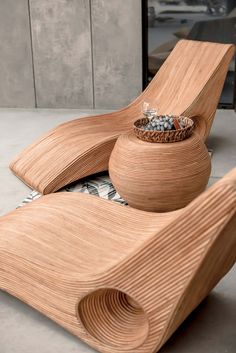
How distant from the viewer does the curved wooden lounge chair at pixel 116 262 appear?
166 centimetres

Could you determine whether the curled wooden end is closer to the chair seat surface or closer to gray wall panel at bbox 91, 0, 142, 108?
the chair seat surface

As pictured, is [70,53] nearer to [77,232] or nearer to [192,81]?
[192,81]

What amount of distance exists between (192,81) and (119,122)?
595 mm

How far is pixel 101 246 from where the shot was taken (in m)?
2.16

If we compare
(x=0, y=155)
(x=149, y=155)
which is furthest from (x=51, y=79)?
(x=149, y=155)

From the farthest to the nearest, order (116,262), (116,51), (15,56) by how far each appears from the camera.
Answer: (15,56) < (116,51) < (116,262)

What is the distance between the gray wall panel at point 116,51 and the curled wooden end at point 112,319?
11.8 ft

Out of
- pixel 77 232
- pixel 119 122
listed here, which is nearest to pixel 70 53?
pixel 119 122

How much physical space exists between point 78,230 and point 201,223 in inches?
31.4

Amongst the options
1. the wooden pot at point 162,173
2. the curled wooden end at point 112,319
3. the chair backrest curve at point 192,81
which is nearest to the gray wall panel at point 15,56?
the chair backrest curve at point 192,81

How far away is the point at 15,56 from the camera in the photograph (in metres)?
5.59

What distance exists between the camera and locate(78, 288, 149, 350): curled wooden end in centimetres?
203

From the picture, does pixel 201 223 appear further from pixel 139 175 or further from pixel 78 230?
pixel 139 175

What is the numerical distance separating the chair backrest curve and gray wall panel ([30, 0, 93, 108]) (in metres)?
1.39
